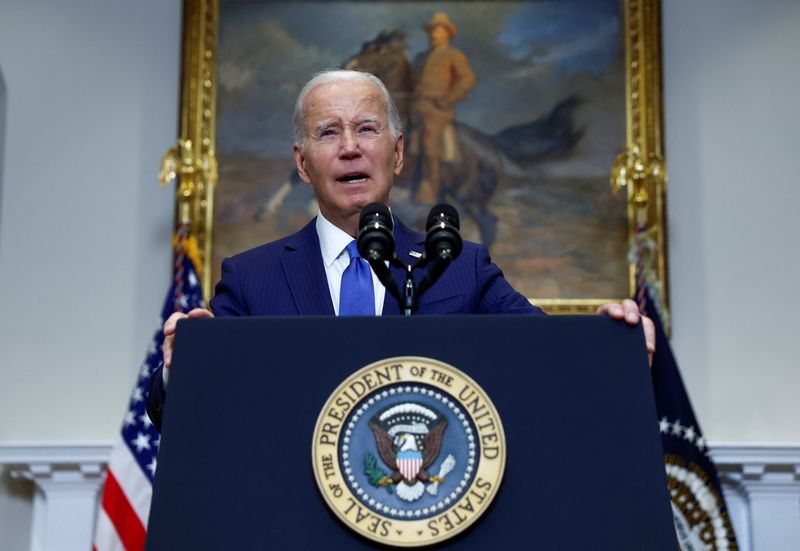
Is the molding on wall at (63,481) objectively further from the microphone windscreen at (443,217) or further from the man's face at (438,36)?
the microphone windscreen at (443,217)

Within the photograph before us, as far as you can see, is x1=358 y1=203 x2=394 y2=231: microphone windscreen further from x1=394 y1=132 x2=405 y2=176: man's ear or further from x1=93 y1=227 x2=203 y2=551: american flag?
x1=93 y1=227 x2=203 y2=551: american flag

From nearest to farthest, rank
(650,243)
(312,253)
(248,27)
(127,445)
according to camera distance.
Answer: (312,253) → (127,445) → (650,243) → (248,27)

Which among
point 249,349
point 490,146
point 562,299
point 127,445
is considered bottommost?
point 249,349

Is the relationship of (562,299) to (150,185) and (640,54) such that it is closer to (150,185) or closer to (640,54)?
(640,54)

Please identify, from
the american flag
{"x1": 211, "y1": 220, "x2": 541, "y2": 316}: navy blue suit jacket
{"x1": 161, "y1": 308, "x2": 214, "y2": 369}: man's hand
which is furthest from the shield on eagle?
the american flag

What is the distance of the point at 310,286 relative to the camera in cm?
276

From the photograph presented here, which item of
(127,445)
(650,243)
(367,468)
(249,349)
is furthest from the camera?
(650,243)

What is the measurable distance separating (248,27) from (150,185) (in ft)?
3.74

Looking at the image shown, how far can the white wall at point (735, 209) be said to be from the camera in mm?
5945

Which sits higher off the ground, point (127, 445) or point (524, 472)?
point (127, 445)

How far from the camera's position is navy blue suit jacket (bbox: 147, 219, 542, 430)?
8.95 feet

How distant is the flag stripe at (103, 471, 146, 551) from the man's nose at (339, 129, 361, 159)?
118 inches

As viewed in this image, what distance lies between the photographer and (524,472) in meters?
1.91

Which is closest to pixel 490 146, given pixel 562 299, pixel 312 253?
pixel 562 299
